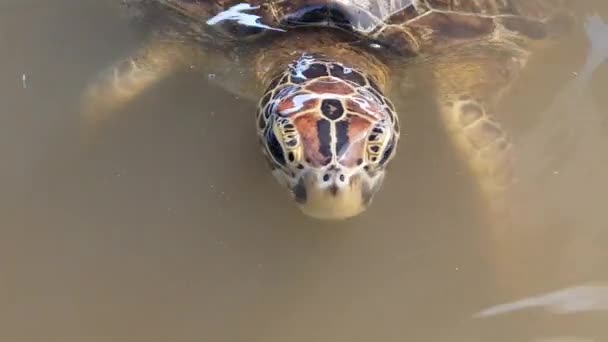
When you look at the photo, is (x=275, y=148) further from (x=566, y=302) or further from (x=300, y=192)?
(x=566, y=302)

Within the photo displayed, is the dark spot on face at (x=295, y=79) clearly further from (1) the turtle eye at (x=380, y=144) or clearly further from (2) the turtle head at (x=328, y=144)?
(1) the turtle eye at (x=380, y=144)

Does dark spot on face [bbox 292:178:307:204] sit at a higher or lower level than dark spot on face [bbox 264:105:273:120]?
lower

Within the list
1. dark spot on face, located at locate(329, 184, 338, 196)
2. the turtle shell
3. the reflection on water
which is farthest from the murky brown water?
dark spot on face, located at locate(329, 184, 338, 196)

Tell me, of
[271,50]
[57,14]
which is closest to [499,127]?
[271,50]

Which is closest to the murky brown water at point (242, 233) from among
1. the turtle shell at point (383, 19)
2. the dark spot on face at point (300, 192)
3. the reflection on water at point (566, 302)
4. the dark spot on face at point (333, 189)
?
the reflection on water at point (566, 302)

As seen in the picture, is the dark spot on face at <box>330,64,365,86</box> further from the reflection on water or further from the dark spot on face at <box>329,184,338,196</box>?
the reflection on water

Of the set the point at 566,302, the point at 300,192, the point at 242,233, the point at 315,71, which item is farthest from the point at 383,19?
the point at 566,302
